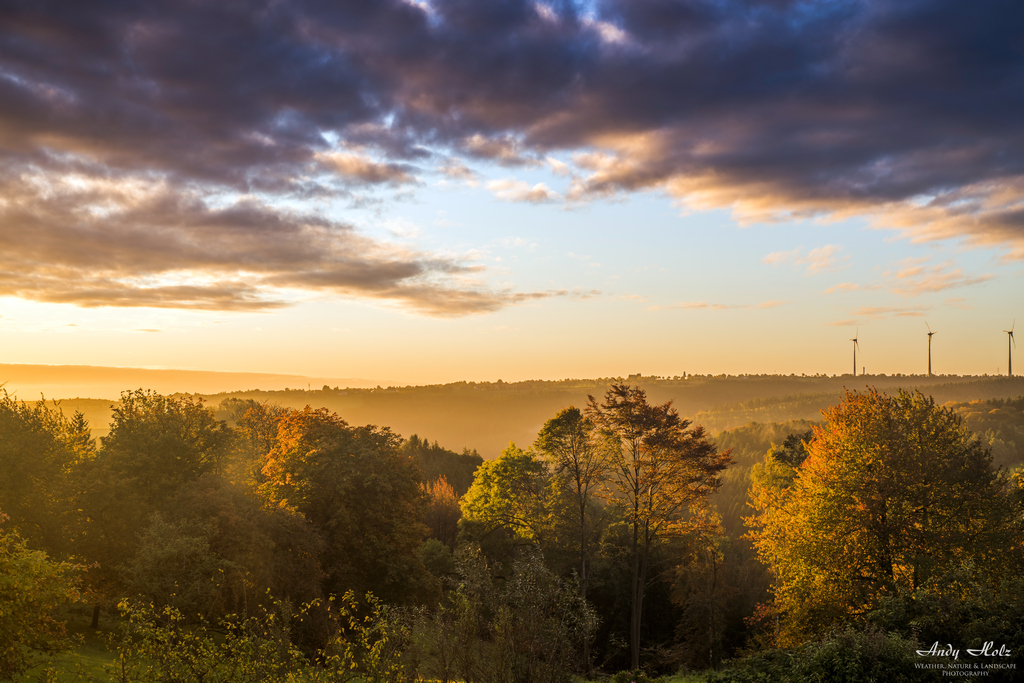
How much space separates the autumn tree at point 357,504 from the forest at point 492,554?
18 cm

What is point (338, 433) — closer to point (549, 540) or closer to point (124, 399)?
point (124, 399)

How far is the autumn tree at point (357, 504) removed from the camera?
3766cm

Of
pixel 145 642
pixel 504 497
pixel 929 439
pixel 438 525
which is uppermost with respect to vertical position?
pixel 929 439

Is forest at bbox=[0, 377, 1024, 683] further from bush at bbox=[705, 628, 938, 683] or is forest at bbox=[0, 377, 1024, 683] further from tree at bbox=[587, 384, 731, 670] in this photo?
tree at bbox=[587, 384, 731, 670]

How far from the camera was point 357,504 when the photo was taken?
129ft

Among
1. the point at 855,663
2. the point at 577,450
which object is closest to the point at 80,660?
the point at 855,663

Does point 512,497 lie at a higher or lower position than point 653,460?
lower

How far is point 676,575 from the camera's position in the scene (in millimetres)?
52219

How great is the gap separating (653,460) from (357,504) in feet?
64.2

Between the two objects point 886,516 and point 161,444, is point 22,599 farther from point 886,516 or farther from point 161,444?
point 886,516

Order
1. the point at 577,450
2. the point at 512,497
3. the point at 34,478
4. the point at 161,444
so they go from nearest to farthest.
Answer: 1. the point at 34,478
2. the point at 161,444
3. the point at 577,450
4. the point at 512,497

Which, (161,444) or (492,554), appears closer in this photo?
(161,444)

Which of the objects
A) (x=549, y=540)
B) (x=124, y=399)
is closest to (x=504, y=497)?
(x=549, y=540)

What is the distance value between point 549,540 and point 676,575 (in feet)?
37.5
